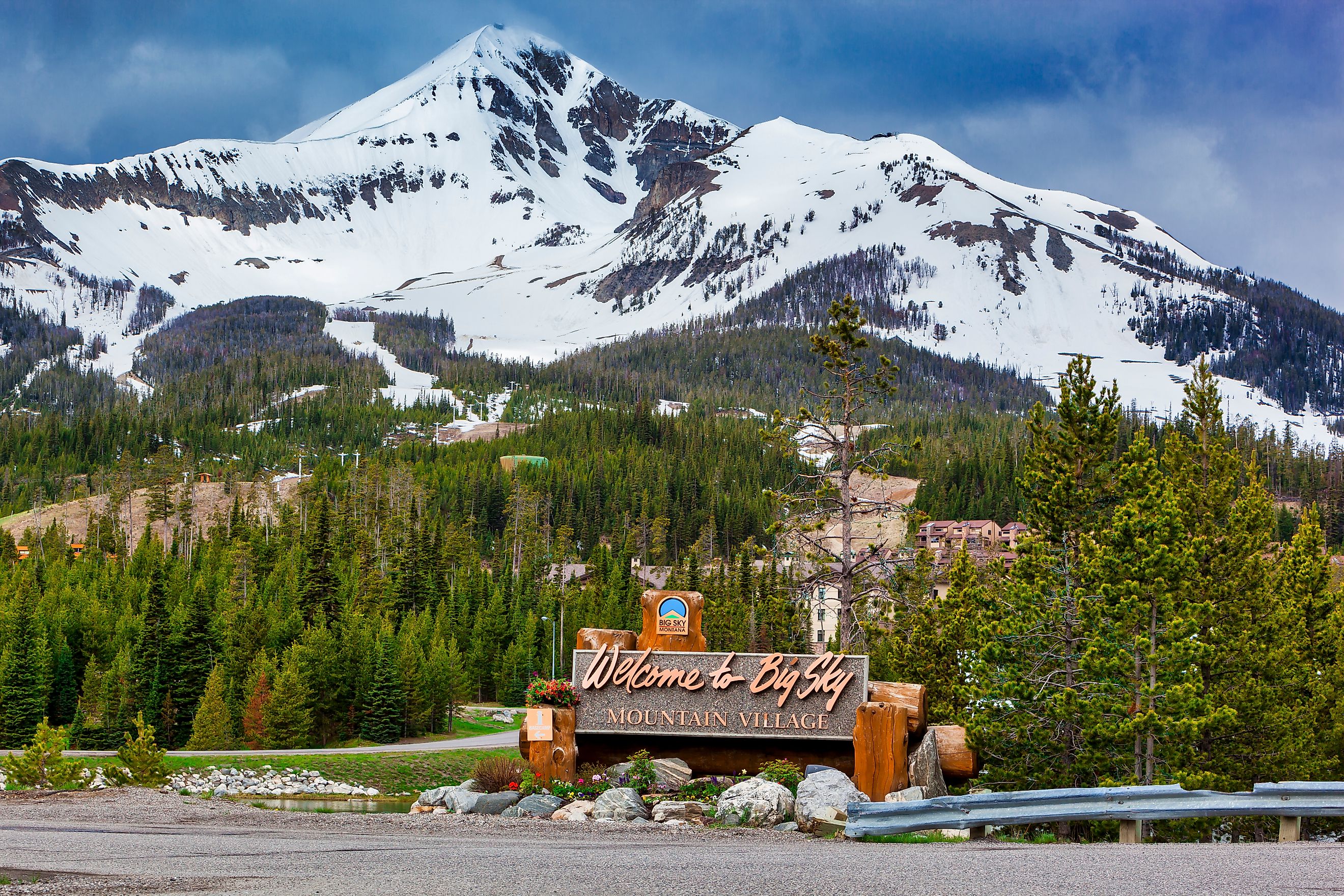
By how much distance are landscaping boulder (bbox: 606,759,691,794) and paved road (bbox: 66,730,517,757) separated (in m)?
25.4

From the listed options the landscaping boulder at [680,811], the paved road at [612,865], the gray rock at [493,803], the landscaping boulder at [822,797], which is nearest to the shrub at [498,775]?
the gray rock at [493,803]

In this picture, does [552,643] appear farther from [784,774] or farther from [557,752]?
[784,774]

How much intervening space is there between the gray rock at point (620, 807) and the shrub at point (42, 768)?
1203cm

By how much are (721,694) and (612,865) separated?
11.0 m

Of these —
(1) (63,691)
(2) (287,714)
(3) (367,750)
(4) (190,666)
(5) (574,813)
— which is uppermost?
(5) (574,813)

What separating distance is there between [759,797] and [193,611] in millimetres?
51470

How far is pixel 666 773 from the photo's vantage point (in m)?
22.0

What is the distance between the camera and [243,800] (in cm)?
2361

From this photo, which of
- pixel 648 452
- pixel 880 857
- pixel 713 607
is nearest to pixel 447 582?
pixel 713 607

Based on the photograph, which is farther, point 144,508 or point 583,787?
point 144,508

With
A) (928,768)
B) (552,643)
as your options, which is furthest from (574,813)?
(552,643)

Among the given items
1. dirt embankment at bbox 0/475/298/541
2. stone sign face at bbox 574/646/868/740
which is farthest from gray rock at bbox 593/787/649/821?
dirt embankment at bbox 0/475/298/541

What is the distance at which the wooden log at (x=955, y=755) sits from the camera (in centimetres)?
2189

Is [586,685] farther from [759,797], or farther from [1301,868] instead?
[1301,868]
